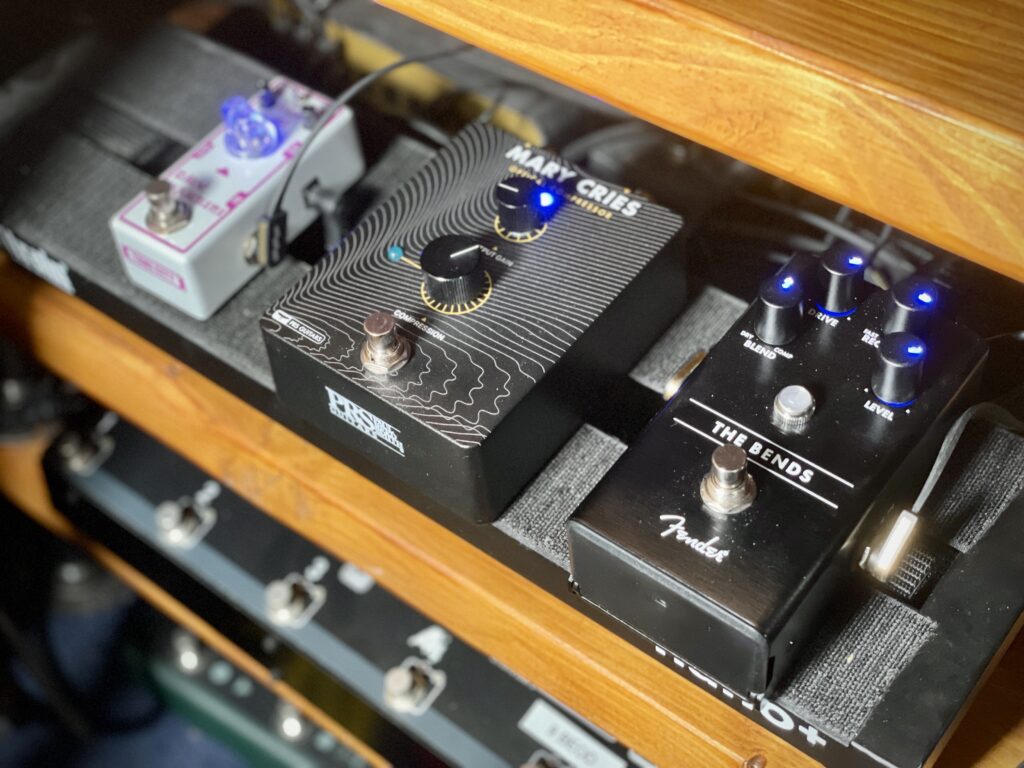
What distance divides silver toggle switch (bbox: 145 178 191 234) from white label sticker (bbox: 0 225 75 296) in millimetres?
104

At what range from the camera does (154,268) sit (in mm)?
759

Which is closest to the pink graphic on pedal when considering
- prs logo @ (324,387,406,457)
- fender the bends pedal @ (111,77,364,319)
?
fender the bends pedal @ (111,77,364,319)

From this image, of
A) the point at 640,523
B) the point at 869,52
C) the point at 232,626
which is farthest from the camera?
the point at 232,626

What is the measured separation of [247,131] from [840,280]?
1.27 feet

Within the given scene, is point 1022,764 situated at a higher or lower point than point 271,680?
higher

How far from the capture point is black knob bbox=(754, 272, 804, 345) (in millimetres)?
615

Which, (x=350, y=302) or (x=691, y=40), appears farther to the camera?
(x=350, y=302)

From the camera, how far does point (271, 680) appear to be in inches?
39.8

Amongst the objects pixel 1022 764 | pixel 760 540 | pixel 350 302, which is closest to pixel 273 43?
pixel 350 302

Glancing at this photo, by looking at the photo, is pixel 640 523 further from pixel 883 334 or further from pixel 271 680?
pixel 271 680

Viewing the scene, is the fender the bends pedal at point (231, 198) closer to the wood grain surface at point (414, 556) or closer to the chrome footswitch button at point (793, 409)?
the wood grain surface at point (414, 556)

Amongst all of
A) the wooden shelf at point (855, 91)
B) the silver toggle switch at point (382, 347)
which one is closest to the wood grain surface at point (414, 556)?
the silver toggle switch at point (382, 347)

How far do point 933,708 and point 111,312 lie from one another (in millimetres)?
549

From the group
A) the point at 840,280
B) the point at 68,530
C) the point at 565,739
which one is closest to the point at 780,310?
the point at 840,280
